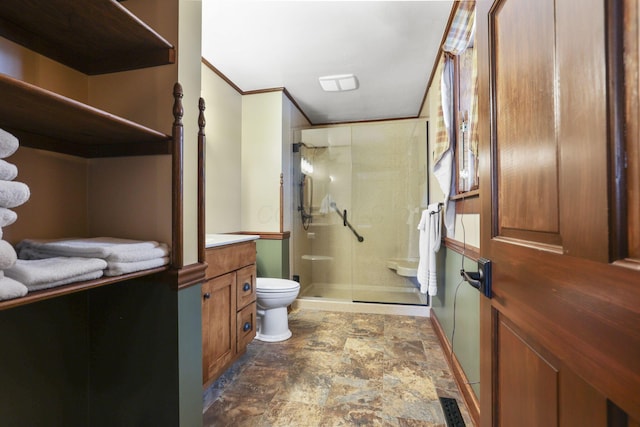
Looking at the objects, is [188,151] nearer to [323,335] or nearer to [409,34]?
[409,34]

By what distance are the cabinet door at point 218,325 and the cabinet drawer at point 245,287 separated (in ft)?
0.20

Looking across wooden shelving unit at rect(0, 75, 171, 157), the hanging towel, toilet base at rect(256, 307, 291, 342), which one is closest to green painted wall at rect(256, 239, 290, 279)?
toilet base at rect(256, 307, 291, 342)

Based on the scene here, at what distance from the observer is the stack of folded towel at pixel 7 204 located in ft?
1.92

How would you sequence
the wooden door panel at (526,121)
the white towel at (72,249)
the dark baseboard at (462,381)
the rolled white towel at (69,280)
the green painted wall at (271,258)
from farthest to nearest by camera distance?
the green painted wall at (271,258), the dark baseboard at (462,381), the white towel at (72,249), the rolled white towel at (69,280), the wooden door panel at (526,121)

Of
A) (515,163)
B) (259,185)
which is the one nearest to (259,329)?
(259,185)

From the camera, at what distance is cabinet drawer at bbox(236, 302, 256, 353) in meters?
1.81

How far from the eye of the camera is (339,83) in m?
2.58

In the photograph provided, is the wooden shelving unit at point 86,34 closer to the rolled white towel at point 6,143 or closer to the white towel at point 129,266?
the rolled white towel at point 6,143

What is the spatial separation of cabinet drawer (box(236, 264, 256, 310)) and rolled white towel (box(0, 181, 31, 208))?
126 centimetres

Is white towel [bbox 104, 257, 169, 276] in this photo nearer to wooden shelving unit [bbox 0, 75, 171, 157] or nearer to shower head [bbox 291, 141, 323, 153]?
wooden shelving unit [bbox 0, 75, 171, 157]

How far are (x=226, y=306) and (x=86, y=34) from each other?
1393mm

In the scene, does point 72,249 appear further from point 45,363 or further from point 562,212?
point 562,212

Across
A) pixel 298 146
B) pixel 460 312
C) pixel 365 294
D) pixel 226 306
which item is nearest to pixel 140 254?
pixel 226 306

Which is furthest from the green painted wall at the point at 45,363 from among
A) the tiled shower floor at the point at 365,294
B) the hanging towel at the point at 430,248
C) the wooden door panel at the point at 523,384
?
the tiled shower floor at the point at 365,294
